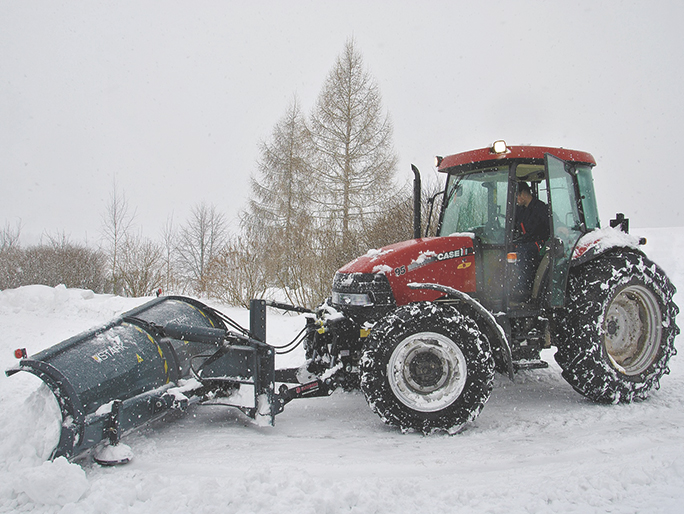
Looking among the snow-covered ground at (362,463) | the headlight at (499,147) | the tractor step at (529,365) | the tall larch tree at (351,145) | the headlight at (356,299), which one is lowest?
the snow-covered ground at (362,463)

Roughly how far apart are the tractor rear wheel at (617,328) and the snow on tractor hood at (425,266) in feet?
3.37

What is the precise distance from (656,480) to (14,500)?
11.8 ft

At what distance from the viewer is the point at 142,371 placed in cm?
345

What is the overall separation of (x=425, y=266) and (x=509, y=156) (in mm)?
1314

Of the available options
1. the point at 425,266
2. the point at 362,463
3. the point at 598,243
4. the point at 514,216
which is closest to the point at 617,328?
the point at 598,243

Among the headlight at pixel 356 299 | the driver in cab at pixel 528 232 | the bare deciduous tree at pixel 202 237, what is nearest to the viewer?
the headlight at pixel 356 299

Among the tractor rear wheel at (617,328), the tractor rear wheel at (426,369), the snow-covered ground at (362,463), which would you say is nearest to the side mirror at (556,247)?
the tractor rear wheel at (617,328)

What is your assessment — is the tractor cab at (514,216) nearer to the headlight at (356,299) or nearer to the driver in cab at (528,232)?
the driver in cab at (528,232)

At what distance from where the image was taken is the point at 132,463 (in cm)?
306

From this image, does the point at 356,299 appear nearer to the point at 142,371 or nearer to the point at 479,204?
the point at 479,204

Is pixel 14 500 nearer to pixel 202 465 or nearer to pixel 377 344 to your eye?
pixel 202 465

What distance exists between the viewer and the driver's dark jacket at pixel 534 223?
14.5 feet

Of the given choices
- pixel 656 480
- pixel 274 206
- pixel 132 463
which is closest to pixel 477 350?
pixel 656 480

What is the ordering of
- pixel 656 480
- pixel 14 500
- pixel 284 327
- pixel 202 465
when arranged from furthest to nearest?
pixel 284 327, pixel 202 465, pixel 656 480, pixel 14 500
